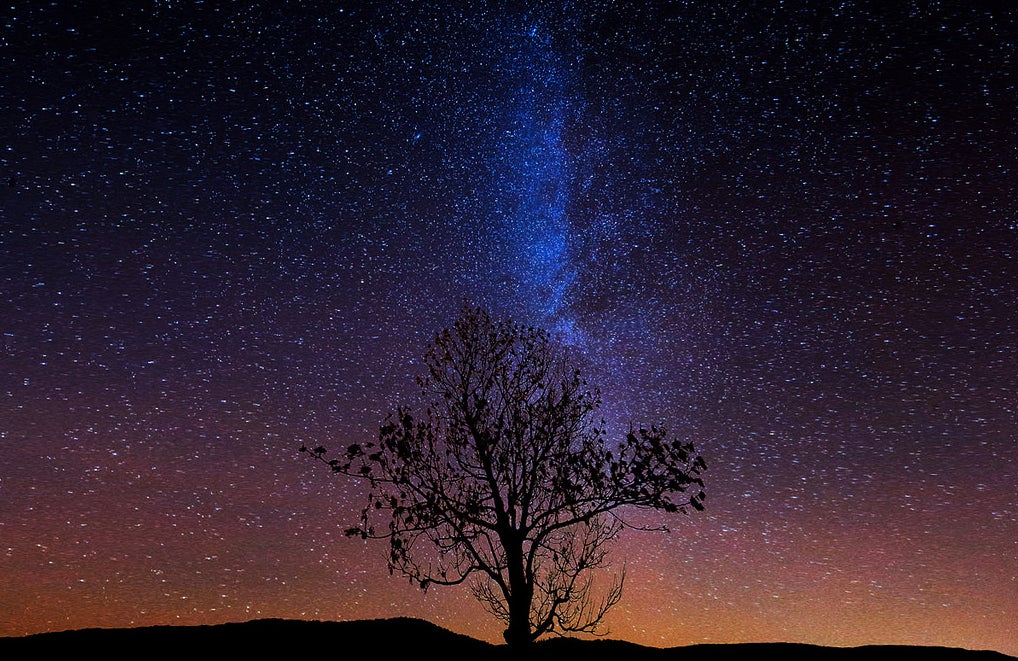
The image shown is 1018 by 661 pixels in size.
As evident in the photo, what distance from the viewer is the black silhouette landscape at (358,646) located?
1369 centimetres

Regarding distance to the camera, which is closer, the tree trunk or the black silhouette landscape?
the tree trunk

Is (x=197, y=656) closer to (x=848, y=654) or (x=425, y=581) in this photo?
(x=425, y=581)

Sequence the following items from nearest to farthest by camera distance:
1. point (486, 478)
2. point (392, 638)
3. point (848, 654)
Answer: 1. point (486, 478)
2. point (392, 638)
3. point (848, 654)

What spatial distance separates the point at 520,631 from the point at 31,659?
8.57m

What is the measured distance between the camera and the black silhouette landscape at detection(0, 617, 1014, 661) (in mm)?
13688

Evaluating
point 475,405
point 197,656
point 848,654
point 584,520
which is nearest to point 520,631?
point 584,520

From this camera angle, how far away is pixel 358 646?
14.2 meters

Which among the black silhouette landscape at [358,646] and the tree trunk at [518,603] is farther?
the black silhouette landscape at [358,646]

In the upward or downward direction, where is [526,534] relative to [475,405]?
downward

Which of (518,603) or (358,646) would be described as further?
(358,646)

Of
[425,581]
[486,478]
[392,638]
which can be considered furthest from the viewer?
[392,638]

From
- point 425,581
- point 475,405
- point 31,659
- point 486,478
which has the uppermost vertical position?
point 475,405

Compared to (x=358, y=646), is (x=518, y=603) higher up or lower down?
higher up

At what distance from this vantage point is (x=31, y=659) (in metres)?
13.1
